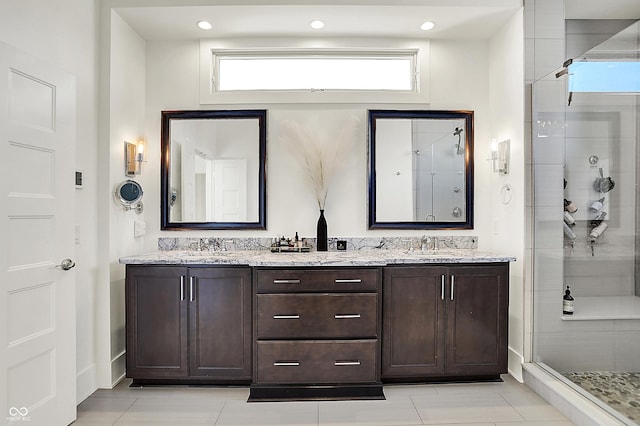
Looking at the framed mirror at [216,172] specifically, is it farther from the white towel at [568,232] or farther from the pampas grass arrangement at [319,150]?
the white towel at [568,232]

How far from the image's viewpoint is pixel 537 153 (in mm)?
2736

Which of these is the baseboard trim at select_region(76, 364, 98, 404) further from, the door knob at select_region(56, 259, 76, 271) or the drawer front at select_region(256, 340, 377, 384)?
the drawer front at select_region(256, 340, 377, 384)

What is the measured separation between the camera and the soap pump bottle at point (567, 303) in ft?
8.61

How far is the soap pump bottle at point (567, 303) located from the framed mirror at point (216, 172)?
244 cm

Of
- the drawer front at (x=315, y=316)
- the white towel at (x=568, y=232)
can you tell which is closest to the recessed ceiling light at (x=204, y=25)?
the drawer front at (x=315, y=316)

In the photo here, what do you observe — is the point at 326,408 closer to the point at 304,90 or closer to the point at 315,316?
the point at 315,316

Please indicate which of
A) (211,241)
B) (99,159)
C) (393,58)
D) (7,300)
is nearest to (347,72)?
(393,58)

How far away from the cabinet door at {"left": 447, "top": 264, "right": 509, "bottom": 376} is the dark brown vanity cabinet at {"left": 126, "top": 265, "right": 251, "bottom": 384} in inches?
59.2

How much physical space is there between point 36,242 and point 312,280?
163cm

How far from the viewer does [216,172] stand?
3211 mm

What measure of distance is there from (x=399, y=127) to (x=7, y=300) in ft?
9.72

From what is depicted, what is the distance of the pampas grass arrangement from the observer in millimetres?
3146

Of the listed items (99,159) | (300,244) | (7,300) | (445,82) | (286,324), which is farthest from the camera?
(445,82)

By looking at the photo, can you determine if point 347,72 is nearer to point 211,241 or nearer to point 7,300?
point 211,241
